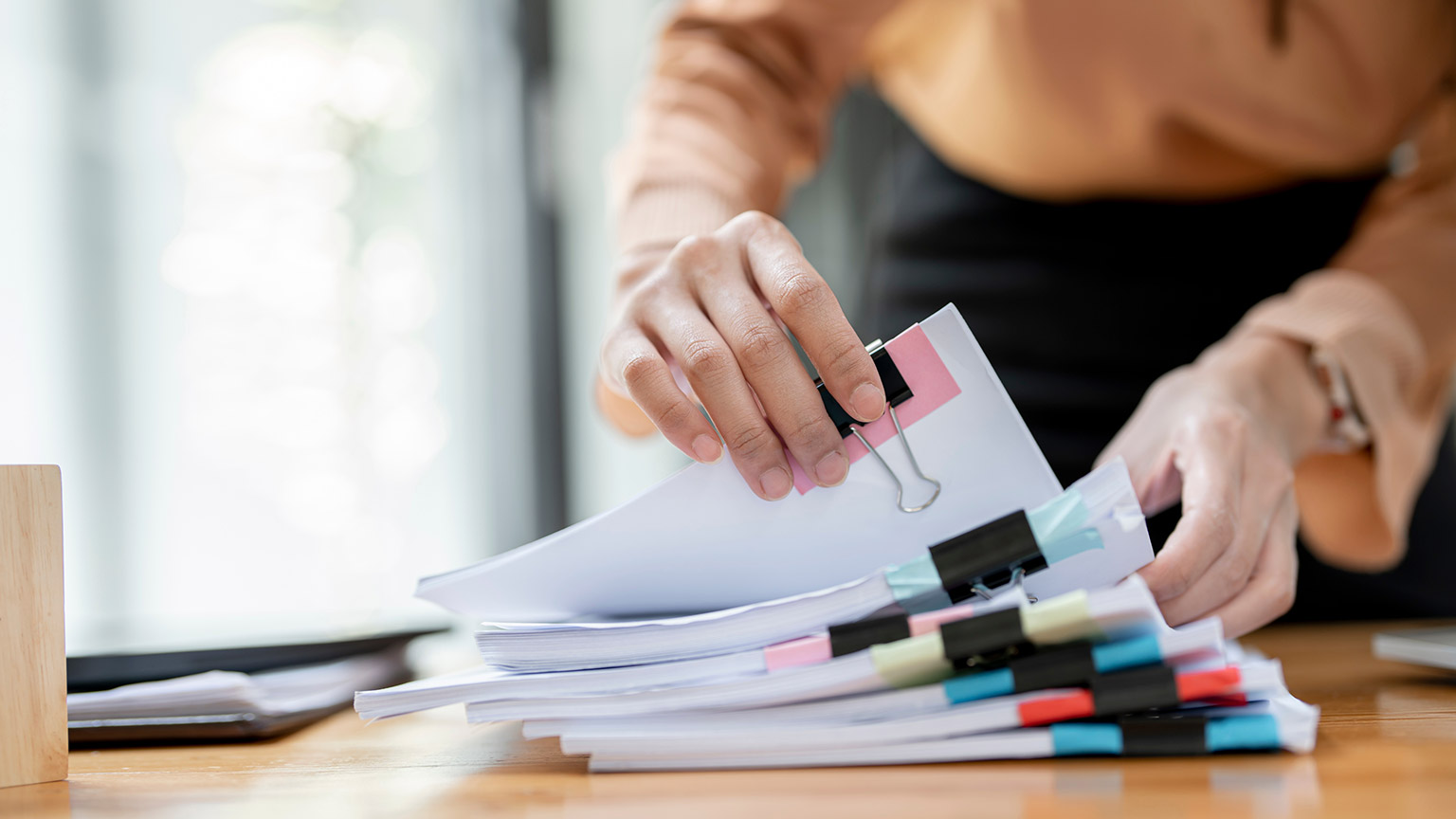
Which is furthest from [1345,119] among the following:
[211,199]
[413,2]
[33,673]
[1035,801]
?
[413,2]

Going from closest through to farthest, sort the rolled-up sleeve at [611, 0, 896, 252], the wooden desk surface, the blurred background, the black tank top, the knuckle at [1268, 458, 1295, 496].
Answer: the wooden desk surface, the knuckle at [1268, 458, 1295, 496], the rolled-up sleeve at [611, 0, 896, 252], the black tank top, the blurred background

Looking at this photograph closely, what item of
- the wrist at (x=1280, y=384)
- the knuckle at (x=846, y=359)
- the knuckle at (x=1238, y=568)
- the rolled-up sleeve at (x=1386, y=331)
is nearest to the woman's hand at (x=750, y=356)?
the knuckle at (x=846, y=359)

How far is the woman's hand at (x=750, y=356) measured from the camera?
42 cm

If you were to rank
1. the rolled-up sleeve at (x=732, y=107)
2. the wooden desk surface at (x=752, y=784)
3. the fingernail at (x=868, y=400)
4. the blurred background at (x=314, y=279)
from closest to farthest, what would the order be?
the wooden desk surface at (x=752, y=784)
the fingernail at (x=868, y=400)
the rolled-up sleeve at (x=732, y=107)
the blurred background at (x=314, y=279)

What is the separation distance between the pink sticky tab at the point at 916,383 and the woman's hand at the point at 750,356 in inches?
0.5

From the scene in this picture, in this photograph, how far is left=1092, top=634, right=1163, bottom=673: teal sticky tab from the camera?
1.14 feet

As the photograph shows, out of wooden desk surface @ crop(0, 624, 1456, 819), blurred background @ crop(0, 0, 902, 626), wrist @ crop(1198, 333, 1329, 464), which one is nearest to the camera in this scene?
wooden desk surface @ crop(0, 624, 1456, 819)

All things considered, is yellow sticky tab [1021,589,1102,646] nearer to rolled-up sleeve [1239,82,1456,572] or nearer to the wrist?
the wrist

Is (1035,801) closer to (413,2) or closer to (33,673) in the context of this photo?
(33,673)

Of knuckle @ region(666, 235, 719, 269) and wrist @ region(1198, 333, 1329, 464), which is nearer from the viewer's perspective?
knuckle @ region(666, 235, 719, 269)

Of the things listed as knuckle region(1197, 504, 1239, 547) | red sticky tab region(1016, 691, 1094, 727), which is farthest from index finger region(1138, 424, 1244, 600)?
red sticky tab region(1016, 691, 1094, 727)

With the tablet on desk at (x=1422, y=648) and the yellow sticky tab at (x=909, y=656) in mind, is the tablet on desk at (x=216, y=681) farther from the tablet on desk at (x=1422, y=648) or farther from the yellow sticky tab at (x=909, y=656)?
the tablet on desk at (x=1422, y=648)

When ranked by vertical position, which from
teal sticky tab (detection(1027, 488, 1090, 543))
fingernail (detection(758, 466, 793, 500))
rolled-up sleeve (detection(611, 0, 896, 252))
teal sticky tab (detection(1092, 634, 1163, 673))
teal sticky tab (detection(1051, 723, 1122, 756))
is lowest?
teal sticky tab (detection(1051, 723, 1122, 756))

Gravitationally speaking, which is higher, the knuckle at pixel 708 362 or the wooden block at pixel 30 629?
the knuckle at pixel 708 362
